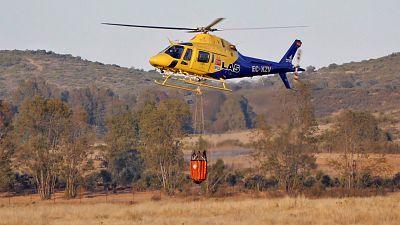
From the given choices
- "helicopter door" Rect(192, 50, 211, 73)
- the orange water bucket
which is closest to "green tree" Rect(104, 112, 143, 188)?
"helicopter door" Rect(192, 50, 211, 73)

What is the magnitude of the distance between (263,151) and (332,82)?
397ft

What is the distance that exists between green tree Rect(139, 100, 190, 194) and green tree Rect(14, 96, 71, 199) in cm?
771

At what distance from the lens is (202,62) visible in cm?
3647

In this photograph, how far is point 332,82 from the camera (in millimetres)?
187875

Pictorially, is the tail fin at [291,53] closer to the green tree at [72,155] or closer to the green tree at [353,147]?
the green tree at [353,147]

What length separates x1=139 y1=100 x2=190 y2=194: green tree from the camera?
73.1m

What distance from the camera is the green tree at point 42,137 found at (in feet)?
239

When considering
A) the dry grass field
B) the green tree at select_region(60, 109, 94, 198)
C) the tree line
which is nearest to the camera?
the dry grass field

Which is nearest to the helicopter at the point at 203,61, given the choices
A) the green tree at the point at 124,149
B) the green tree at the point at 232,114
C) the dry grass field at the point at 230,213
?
the dry grass field at the point at 230,213

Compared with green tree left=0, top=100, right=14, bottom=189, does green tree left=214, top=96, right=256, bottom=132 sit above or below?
above

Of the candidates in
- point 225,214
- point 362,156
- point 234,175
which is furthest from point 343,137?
point 225,214

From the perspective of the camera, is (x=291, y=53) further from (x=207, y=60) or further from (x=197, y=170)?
(x=197, y=170)

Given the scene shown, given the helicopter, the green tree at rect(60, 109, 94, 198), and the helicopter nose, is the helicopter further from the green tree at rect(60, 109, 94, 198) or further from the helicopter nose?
the green tree at rect(60, 109, 94, 198)

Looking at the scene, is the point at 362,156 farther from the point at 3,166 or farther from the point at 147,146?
the point at 3,166
